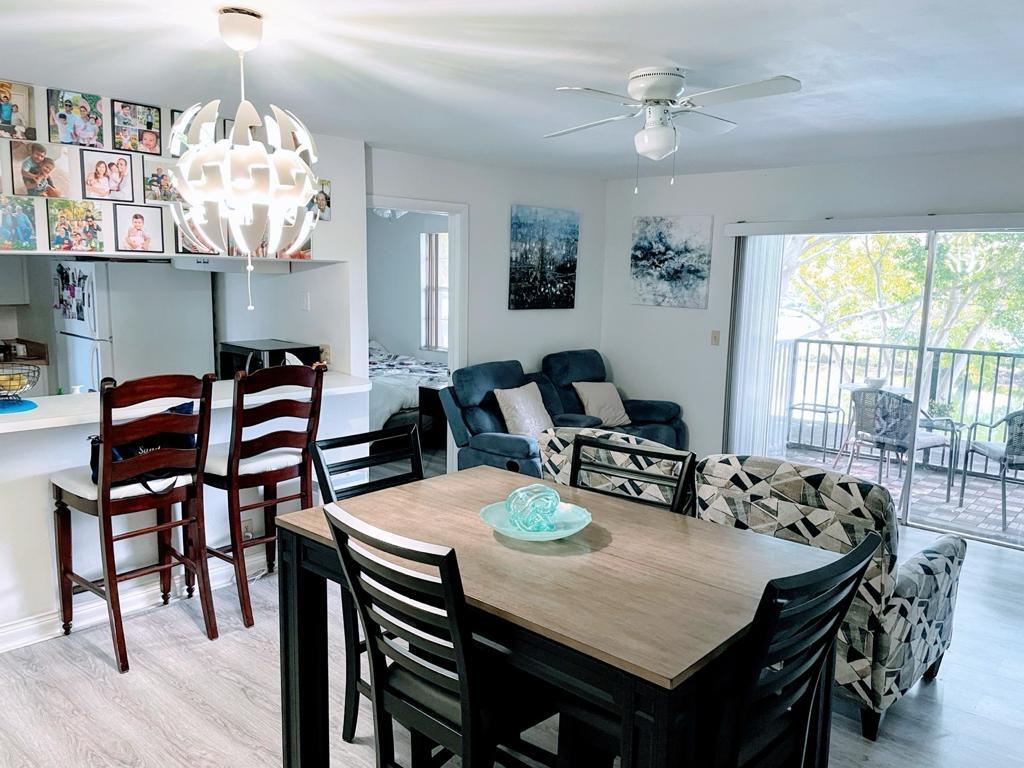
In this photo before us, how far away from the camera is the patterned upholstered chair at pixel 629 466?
2.47 metres

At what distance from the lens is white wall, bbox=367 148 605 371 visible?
496 centimetres

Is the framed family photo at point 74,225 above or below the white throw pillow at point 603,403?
above

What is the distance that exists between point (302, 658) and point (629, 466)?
1.25 m

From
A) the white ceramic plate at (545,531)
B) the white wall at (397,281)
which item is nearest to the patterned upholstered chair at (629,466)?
the white ceramic plate at (545,531)

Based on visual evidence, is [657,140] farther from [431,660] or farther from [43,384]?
[43,384]

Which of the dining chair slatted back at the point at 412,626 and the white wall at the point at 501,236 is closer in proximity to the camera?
the dining chair slatted back at the point at 412,626

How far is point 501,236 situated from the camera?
18.5ft

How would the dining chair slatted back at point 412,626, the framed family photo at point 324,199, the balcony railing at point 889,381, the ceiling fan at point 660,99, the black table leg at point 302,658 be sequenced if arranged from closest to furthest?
the dining chair slatted back at point 412,626, the black table leg at point 302,658, the ceiling fan at point 660,99, the framed family photo at point 324,199, the balcony railing at point 889,381

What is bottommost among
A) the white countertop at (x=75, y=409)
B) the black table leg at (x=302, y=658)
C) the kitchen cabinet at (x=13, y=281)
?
the black table leg at (x=302, y=658)

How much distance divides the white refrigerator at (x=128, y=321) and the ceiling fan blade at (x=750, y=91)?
4.06m

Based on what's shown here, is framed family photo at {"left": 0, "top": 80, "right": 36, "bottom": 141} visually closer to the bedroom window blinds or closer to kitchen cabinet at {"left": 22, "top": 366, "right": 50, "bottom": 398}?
kitchen cabinet at {"left": 22, "top": 366, "right": 50, "bottom": 398}

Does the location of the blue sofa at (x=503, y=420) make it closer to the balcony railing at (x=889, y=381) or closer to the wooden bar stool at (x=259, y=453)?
the balcony railing at (x=889, y=381)

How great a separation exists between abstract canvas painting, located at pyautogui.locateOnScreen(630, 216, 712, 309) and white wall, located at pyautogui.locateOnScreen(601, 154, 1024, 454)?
0.23 feet

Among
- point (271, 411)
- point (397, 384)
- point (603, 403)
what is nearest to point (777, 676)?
point (271, 411)
